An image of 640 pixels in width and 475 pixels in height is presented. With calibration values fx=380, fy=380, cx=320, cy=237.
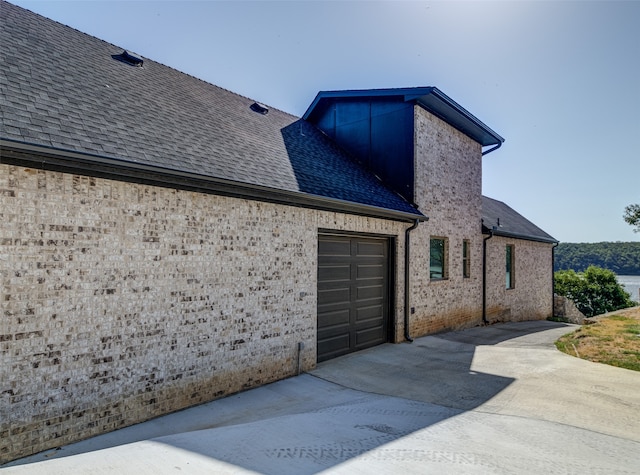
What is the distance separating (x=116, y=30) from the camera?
9172 millimetres

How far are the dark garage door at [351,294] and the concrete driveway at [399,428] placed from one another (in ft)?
3.08

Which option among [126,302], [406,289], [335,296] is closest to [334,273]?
[335,296]

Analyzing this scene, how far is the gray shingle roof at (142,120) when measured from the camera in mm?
4918

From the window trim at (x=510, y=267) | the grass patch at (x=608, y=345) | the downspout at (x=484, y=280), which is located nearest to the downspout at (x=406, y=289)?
the grass patch at (x=608, y=345)

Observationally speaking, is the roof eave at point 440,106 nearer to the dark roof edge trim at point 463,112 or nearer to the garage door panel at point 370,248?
the dark roof edge trim at point 463,112

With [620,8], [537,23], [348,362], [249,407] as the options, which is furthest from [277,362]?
[620,8]

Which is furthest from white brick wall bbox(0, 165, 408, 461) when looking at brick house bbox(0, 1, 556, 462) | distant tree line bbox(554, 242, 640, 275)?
distant tree line bbox(554, 242, 640, 275)

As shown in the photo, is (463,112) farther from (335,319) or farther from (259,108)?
(335,319)

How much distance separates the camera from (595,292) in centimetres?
2816

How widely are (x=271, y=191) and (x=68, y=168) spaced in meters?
3.09

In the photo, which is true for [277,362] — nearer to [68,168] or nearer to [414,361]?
[414,361]

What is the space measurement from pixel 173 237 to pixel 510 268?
1573cm

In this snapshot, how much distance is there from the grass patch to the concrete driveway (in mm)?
585

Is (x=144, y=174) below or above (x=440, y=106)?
below
